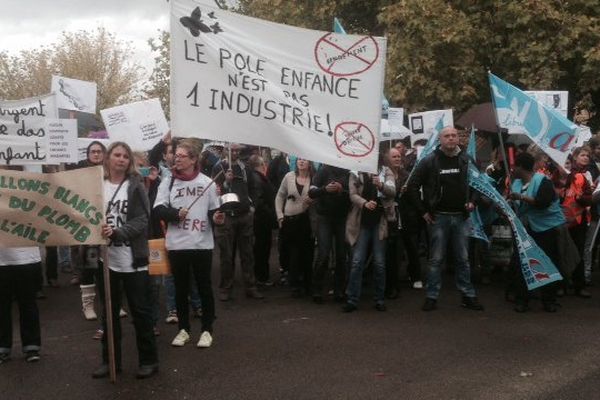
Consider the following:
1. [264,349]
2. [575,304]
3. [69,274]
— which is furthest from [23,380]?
[575,304]

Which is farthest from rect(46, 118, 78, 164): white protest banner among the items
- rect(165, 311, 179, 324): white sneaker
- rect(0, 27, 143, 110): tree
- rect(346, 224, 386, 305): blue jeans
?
rect(0, 27, 143, 110): tree

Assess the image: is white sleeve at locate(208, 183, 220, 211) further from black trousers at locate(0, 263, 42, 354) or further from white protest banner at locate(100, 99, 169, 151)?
white protest banner at locate(100, 99, 169, 151)

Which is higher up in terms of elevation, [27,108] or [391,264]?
[27,108]

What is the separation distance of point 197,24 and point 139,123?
3.94m

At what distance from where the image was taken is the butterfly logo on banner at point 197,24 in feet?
18.1

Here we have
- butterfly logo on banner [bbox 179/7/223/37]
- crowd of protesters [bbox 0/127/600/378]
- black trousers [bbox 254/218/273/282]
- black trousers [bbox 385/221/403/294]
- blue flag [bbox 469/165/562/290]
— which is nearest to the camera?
crowd of protesters [bbox 0/127/600/378]

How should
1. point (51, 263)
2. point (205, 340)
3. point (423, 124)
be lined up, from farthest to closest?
point (423, 124) → point (51, 263) → point (205, 340)

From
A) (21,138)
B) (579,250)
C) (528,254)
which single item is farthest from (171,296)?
(579,250)

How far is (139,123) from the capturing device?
9.27 meters

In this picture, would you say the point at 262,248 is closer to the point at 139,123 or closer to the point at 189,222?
the point at 139,123

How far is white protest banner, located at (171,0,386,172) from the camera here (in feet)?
18.2

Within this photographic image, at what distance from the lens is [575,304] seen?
25.0 ft

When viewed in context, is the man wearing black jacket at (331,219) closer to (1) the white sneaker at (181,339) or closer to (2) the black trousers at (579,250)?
(1) the white sneaker at (181,339)

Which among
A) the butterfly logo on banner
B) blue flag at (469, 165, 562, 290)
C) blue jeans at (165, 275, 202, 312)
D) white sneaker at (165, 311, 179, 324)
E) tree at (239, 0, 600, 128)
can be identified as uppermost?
tree at (239, 0, 600, 128)
